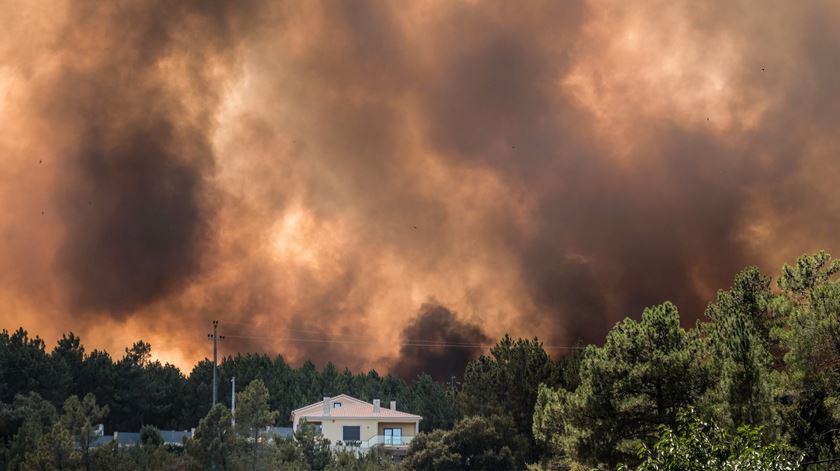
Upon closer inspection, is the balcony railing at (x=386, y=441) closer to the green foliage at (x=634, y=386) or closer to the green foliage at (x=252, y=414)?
the green foliage at (x=252, y=414)

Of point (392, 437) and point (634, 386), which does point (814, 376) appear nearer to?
point (634, 386)

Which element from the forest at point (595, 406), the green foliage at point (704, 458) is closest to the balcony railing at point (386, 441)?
the forest at point (595, 406)

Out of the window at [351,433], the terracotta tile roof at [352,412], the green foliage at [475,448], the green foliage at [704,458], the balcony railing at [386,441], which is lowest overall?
the green foliage at [704,458]

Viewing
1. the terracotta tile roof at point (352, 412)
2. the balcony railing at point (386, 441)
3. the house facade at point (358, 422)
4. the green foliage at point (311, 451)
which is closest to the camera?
the green foliage at point (311, 451)

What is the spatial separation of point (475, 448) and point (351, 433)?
3137 centimetres

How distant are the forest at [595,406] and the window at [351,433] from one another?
9.78 metres

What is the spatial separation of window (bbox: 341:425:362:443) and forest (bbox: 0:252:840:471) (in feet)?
32.1

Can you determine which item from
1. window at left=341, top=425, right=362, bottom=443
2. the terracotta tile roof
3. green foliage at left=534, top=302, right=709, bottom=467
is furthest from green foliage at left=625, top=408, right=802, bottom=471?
the terracotta tile roof

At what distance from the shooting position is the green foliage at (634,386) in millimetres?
38594

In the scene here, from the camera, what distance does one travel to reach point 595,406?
131 ft

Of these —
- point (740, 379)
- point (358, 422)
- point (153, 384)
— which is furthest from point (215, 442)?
point (153, 384)

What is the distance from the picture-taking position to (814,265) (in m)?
42.3

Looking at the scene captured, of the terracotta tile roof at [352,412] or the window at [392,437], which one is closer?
the window at [392,437]

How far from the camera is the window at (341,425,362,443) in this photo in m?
101
